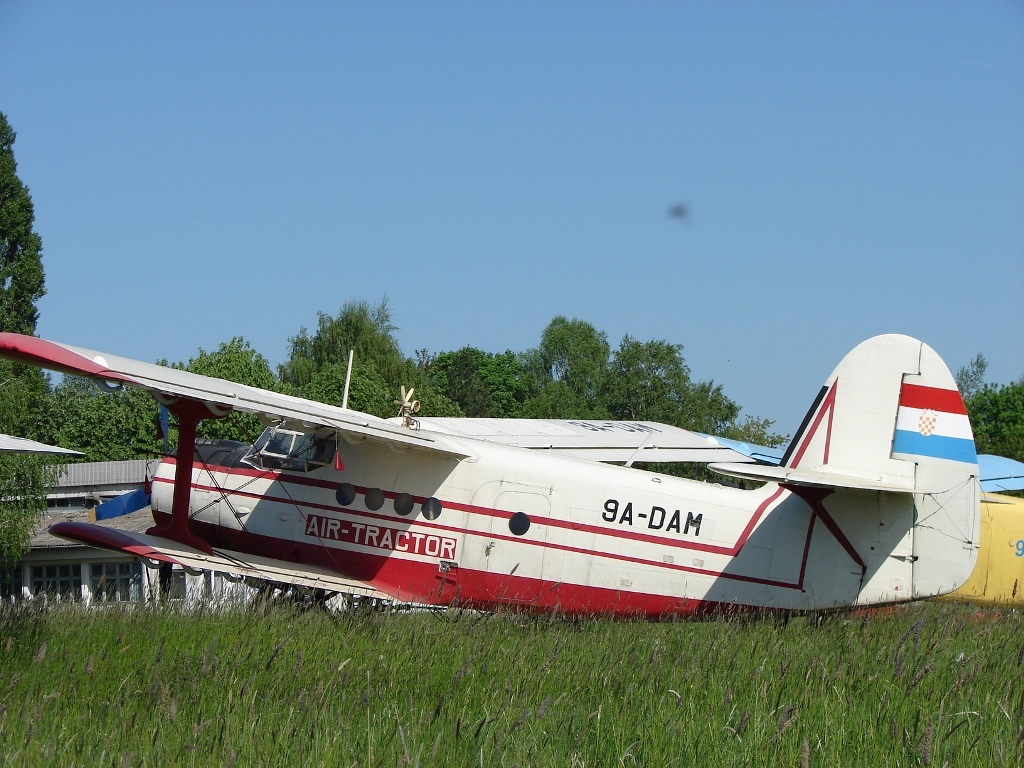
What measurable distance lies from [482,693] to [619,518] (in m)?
4.78

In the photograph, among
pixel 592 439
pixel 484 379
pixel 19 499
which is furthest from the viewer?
pixel 484 379

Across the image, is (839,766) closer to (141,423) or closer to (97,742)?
(97,742)

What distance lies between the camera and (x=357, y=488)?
35.9ft

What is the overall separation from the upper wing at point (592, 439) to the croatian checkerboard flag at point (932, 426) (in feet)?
12.4

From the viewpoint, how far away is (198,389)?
1011cm

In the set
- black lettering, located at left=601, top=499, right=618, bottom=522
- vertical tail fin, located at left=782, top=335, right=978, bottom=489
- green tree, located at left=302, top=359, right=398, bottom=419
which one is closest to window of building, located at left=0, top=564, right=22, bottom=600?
green tree, located at left=302, top=359, right=398, bottom=419

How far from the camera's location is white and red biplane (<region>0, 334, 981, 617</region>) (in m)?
10.3

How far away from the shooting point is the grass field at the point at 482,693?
15.0ft

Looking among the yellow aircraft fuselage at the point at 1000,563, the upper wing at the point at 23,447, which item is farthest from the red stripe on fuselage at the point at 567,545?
the yellow aircraft fuselage at the point at 1000,563

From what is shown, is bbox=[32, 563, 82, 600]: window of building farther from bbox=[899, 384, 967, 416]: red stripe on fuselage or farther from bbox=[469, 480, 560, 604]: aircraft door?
bbox=[899, 384, 967, 416]: red stripe on fuselage

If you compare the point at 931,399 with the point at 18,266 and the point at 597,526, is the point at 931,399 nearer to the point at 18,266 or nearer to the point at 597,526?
the point at 597,526

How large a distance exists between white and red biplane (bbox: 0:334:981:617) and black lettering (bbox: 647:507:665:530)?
15 mm

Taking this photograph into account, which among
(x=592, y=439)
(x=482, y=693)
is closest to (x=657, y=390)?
(x=592, y=439)

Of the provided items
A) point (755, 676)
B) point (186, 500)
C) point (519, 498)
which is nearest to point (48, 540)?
point (186, 500)
